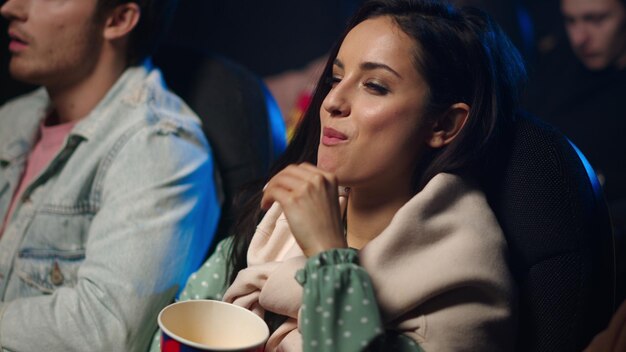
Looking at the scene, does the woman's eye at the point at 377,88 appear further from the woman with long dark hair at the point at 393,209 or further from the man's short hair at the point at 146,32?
the man's short hair at the point at 146,32

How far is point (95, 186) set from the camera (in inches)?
61.5

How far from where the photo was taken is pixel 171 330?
3.43 feet

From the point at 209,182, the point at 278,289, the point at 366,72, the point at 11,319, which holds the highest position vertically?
the point at 366,72

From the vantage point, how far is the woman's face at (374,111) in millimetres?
1179

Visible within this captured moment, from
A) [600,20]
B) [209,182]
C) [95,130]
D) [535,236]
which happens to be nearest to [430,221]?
[535,236]

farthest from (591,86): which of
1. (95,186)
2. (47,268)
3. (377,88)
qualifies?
(47,268)

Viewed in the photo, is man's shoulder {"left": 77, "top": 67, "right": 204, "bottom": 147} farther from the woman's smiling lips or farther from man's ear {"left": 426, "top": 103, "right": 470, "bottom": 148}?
man's ear {"left": 426, "top": 103, "right": 470, "bottom": 148}

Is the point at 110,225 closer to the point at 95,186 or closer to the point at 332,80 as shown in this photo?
the point at 95,186

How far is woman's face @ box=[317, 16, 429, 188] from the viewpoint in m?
1.18

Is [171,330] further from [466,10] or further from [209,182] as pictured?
[466,10]

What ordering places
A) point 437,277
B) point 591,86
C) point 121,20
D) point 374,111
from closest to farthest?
point 437,277, point 374,111, point 121,20, point 591,86

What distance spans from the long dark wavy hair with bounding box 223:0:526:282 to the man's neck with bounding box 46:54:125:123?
75 centimetres

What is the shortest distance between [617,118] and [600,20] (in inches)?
16.5

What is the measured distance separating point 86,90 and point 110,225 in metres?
→ 0.44
